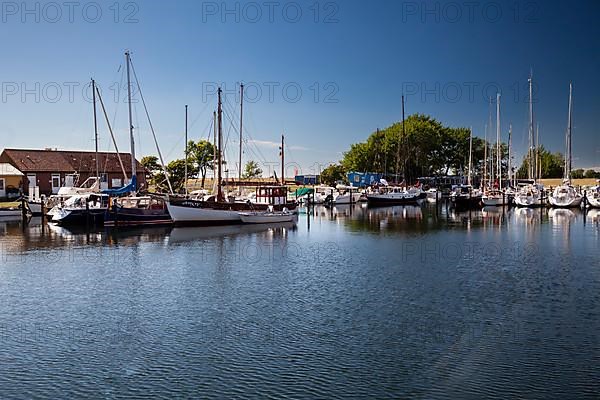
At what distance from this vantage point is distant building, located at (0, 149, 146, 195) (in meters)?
69.2

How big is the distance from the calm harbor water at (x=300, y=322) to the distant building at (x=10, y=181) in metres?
38.4

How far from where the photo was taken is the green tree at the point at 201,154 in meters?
91.6

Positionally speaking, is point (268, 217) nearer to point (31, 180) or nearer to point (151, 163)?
point (31, 180)

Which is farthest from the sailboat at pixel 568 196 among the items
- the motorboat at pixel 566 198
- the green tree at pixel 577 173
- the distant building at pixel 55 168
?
the green tree at pixel 577 173

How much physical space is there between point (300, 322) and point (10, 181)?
61.6m

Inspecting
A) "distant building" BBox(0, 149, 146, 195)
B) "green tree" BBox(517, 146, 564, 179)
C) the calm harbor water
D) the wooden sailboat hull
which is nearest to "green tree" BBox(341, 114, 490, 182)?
"green tree" BBox(517, 146, 564, 179)

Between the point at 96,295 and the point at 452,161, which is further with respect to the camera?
the point at 452,161

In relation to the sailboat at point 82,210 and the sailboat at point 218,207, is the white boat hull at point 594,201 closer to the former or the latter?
the sailboat at point 218,207

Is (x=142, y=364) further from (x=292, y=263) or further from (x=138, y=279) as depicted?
(x=292, y=263)

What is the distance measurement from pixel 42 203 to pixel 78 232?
646 inches

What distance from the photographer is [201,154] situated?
92.6 m

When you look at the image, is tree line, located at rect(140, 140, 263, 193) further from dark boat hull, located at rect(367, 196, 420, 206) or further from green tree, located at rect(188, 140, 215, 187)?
dark boat hull, located at rect(367, 196, 420, 206)

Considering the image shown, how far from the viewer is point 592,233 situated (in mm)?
39219

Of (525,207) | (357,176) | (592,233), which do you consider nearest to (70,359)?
(592,233)
